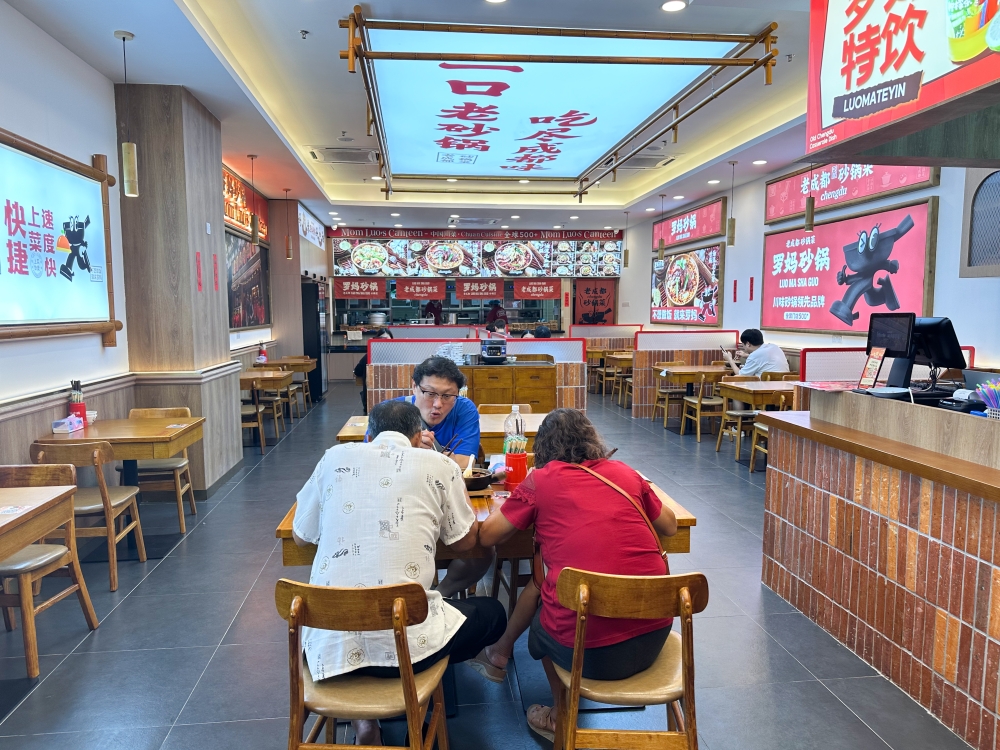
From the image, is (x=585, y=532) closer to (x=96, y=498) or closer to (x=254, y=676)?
(x=254, y=676)

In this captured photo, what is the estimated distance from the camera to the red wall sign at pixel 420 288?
13961 millimetres

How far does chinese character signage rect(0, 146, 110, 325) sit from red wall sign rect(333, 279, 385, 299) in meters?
9.20

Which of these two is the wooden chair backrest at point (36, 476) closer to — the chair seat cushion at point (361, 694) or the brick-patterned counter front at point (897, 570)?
the chair seat cushion at point (361, 694)

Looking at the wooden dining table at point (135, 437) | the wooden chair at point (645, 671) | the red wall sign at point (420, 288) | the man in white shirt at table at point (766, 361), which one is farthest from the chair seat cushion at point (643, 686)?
the red wall sign at point (420, 288)

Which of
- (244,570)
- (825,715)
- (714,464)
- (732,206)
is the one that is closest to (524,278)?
(732,206)

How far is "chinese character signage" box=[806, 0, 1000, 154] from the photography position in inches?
86.0

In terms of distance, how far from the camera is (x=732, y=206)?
998 centimetres

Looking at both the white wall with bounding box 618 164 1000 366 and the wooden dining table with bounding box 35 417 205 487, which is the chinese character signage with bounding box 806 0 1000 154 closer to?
the white wall with bounding box 618 164 1000 366

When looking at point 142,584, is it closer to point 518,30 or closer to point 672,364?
point 518,30

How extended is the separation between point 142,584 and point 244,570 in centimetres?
56

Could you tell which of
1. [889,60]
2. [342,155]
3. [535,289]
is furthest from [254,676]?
[535,289]

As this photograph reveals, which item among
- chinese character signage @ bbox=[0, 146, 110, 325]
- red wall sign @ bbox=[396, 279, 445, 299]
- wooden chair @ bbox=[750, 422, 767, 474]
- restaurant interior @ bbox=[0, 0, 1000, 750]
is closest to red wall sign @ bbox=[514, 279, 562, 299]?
red wall sign @ bbox=[396, 279, 445, 299]

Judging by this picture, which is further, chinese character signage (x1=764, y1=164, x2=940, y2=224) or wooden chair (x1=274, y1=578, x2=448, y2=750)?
chinese character signage (x1=764, y1=164, x2=940, y2=224)

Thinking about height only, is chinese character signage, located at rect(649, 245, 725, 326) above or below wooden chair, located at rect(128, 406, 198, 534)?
above
